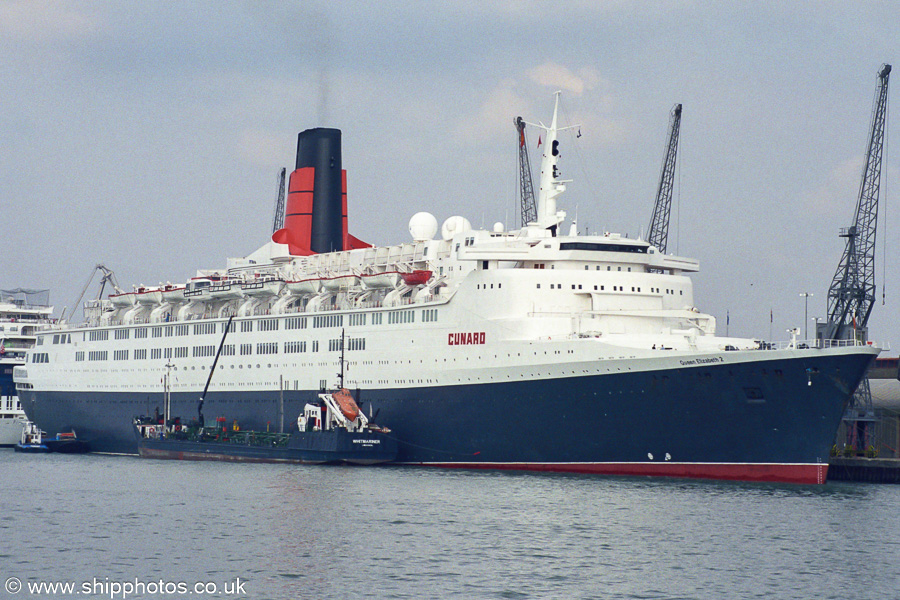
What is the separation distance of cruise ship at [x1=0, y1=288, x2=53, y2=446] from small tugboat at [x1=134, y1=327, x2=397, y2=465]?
2382 cm

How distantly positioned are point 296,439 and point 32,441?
91.2ft

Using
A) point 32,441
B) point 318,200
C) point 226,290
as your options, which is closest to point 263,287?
point 226,290

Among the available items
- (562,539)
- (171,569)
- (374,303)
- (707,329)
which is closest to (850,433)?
(707,329)

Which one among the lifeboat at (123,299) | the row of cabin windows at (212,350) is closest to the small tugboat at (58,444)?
the row of cabin windows at (212,350)

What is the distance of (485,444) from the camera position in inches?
2039

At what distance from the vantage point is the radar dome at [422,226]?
62.2 meters

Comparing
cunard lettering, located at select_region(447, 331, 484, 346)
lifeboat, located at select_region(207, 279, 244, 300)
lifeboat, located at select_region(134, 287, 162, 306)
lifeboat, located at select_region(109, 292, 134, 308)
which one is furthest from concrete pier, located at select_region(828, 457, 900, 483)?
lifeboat, located at select_region(109, 292, 134, 308)

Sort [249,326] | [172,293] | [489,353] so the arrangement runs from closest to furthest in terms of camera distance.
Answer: [489,353]
[249,326]
[172,293]

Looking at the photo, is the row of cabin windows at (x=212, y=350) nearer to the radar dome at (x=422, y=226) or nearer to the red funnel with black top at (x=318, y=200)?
the radar dome at (x=422, y=226)

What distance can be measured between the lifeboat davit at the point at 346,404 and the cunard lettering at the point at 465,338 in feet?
19.5

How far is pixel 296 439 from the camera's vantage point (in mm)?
57906

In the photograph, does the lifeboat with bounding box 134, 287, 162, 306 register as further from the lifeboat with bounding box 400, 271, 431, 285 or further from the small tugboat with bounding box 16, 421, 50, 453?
the lifeboat with bounding box 400, 271, 431, 285

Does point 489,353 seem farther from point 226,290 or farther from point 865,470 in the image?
point 226,290

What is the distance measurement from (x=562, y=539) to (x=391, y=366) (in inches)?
934
